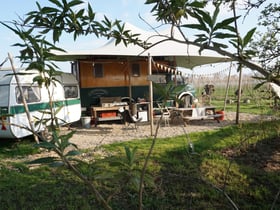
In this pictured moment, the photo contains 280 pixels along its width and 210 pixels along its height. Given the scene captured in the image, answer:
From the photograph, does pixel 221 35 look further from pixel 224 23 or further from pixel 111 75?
pixel 111 75

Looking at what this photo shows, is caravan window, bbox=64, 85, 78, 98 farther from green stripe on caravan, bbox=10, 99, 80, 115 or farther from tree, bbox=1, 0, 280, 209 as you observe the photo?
tree, bbox=1, 0, 280, 209

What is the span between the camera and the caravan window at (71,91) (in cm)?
923

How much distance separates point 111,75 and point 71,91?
2.65 metres

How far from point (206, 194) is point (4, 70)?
5962 mm

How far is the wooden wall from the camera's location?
11258 millimetres

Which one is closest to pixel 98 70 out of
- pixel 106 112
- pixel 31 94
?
pixel 106 112

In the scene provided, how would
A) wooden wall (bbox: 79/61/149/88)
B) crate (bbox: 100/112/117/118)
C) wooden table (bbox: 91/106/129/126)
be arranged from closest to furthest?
wooden table (bbox: 91/106/129/126)
crate (bbox: 100/112/117/118)
wooden wall (bbox: 79/61/149/88)

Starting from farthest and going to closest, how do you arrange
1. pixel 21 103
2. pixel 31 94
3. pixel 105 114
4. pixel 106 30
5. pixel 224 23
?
pixel 105 114 → pixel 31 94 → pixel 21 103 → pixel 106 30 → pixel 224 23

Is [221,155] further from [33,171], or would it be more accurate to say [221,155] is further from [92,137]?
[92,137]

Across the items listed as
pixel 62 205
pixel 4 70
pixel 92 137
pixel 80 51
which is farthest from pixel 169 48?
pixel 62 205

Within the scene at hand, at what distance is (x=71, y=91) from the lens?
9508mm

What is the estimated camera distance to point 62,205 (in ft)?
11.0

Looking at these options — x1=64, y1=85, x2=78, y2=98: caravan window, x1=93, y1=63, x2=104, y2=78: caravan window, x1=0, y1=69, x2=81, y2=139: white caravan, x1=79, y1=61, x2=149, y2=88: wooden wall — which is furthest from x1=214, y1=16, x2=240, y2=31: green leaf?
x1=93, y1=63, x2=104, y2=78: caravan window

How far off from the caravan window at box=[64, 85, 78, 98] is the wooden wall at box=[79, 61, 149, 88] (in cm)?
147
